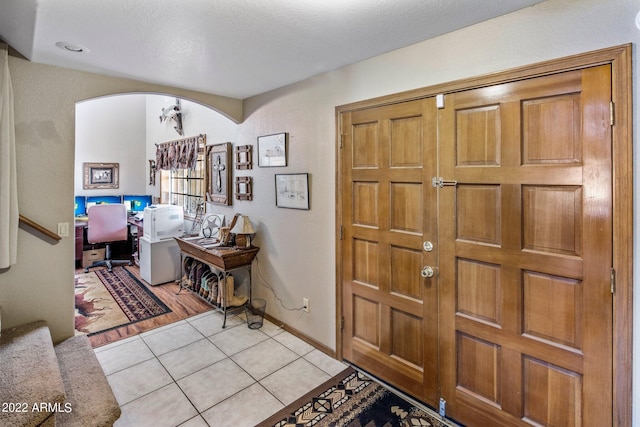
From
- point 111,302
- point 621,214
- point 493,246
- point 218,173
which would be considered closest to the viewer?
point 621,214

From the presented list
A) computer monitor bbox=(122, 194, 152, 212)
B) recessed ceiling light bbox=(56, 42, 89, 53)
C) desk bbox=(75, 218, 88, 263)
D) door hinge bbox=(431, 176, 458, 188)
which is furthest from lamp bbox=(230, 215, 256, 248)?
computer monitor bbox=(122, 194, 152, 212)

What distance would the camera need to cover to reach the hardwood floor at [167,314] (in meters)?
3.06

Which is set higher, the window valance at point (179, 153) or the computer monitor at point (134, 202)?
the window valance at point (179, 153)

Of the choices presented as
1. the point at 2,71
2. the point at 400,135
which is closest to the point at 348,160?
the point at 400,135

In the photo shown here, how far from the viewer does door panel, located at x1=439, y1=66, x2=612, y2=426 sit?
150 centimetres

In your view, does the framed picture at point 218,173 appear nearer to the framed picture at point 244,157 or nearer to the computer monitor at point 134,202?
the framed picture at point 244,157

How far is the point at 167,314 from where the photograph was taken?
11.7 feet

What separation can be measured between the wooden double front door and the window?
2958 mm

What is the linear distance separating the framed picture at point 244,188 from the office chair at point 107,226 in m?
2.77

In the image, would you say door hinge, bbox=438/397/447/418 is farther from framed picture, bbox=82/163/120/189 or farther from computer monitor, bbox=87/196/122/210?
framed picture, bbox=82/163/120/189

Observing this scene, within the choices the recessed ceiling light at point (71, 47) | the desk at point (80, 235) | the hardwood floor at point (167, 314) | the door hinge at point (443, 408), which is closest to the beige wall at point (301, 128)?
the recessed ceiling light at point (71, 47)

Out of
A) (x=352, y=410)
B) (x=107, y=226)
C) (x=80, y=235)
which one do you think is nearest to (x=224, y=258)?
(x=352, y=410)

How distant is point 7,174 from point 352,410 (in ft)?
8.70

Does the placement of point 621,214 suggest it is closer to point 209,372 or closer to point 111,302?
point 209,372
